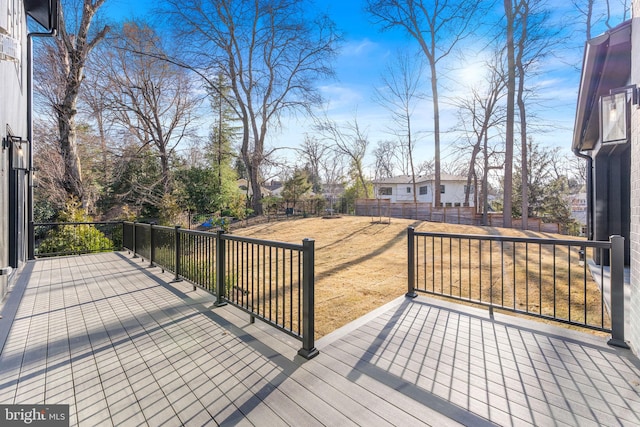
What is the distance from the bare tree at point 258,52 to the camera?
49.3 feet

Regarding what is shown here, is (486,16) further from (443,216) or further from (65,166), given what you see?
(65,166)

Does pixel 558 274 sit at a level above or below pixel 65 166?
below

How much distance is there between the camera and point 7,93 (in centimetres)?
390

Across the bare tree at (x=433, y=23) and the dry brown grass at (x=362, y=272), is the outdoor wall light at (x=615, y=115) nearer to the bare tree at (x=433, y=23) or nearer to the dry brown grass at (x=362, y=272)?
the dry brown grass at (x=362, y=272)

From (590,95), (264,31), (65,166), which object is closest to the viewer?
(590,95)

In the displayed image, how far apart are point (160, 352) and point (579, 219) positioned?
24.0 meters

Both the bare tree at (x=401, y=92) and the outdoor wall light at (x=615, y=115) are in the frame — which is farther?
the bare tree at (x=401, y=92)

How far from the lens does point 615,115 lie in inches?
110

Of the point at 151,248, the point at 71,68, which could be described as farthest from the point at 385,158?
A: the point at 151,248

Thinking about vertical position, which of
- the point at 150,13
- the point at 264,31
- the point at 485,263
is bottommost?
the point at 485,263

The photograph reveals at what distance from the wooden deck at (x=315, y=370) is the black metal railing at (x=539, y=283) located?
34 centimetres

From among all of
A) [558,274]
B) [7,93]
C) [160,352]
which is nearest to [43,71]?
[7,93]

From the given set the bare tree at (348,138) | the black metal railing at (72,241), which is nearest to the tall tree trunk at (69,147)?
the black metal railing at (72,241)

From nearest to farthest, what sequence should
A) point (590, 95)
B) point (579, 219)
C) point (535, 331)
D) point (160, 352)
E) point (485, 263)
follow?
1. point (160, 352)
2. point (535, 331)
3. point (590, 95)
4. point (485, 263)
5. point (579, 219)
